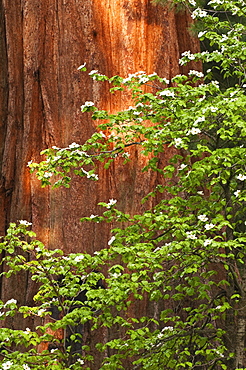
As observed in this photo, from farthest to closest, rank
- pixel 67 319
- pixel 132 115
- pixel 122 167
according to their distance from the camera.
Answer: pixel 122 167 → pixel 132 115 → pixel 67 319

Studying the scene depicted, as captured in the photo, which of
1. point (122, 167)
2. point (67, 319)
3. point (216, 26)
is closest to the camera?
point (67, 319)

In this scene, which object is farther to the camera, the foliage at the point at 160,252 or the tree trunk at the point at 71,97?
the tree trunk at the point at 71,97

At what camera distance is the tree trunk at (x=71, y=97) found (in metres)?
5.11

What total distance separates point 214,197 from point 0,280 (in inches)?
91.7

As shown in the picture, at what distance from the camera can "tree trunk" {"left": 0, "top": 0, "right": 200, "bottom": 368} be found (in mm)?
5109

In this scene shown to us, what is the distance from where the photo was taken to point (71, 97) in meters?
5.27

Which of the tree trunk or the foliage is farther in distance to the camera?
the tree trunk

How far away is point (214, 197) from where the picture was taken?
4.00 m

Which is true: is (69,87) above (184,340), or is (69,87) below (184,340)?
above

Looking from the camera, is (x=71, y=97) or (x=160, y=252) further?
(x=71, y=97)

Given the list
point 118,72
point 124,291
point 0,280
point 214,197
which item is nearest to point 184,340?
point 124,291

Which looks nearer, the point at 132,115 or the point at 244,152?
the point at 244,152

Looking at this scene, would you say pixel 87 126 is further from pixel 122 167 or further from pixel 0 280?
pixel 0 280

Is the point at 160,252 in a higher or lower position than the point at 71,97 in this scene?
lower
